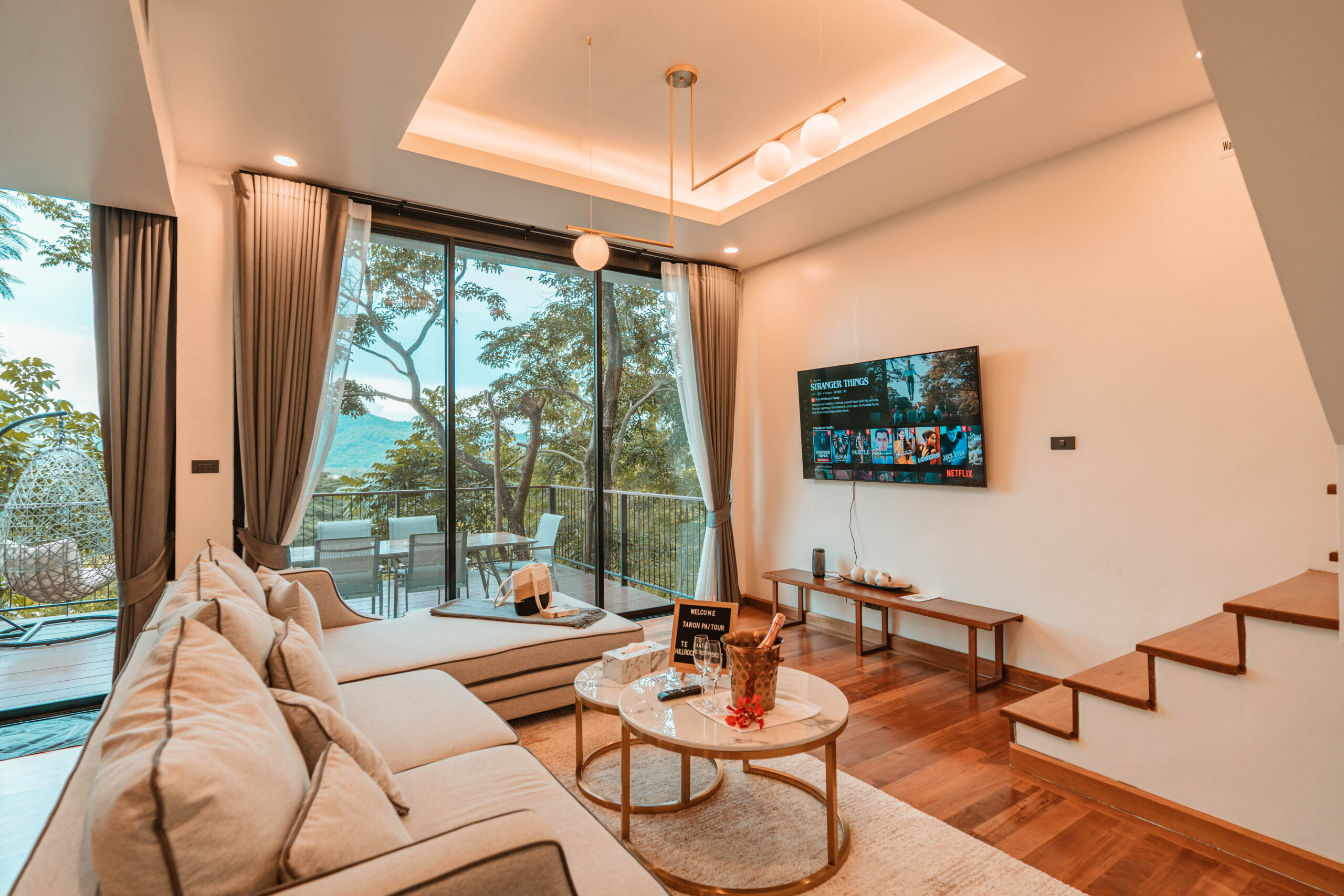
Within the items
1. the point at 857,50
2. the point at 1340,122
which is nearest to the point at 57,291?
the point at 857,50

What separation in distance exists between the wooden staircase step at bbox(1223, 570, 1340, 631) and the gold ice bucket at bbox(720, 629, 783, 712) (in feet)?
4.61

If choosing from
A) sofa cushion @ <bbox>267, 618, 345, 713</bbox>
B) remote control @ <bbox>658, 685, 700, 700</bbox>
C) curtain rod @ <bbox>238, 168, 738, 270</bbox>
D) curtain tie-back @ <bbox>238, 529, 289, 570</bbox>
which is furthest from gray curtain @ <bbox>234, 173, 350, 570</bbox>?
remote control @ <bbox>658, 685, 700, 700</bbox>

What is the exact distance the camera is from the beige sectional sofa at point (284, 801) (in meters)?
0.83

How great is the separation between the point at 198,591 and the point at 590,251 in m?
2.09

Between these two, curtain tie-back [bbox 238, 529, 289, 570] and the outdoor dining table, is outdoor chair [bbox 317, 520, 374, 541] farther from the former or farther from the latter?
curtain tie-back [bbox 238, 529, 289, 570]

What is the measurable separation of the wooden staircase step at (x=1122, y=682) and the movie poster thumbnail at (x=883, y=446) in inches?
65.9

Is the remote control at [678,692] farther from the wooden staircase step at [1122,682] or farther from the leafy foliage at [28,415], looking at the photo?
the leafy foliage at [28,415]

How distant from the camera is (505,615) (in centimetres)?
335

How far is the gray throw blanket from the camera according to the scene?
3236mm

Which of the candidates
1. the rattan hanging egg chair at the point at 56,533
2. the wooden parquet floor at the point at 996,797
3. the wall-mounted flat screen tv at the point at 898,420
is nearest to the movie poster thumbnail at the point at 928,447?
the wall-mounted flat screen tv at the point at 898,420

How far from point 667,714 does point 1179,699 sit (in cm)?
173

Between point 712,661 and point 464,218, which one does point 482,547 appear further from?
point 712,661

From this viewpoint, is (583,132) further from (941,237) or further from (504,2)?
(941,237)

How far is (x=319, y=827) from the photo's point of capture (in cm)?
100
